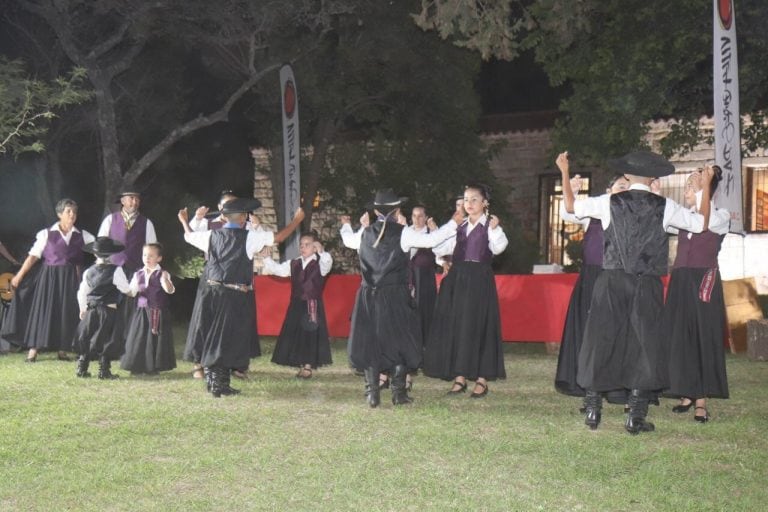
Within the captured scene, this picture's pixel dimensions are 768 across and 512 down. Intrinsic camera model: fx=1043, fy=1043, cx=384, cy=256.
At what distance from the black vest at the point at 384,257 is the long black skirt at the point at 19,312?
18.3ft

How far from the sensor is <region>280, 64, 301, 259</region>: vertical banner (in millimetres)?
14711

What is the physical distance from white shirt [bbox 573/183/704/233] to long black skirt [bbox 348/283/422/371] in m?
1.87

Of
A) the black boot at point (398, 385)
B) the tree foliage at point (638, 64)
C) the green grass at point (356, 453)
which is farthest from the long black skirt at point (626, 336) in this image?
the tree foliage at point (638, 64)

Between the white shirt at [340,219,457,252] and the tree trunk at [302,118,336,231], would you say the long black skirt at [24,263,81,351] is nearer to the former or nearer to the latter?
the white shirt at [340,219,457,252]

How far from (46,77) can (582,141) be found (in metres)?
12.1

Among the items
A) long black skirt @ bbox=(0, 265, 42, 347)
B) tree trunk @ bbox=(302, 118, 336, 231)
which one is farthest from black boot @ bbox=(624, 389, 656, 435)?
tree trunk @ bbox=(302, 118, 336, 231)

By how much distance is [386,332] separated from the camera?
8.60 metres

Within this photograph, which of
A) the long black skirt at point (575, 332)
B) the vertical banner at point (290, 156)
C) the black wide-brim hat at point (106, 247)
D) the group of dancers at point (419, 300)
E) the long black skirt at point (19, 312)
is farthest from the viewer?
the vertical banner at point (290, 156)

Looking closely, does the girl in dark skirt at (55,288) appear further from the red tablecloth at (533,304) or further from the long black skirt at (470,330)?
the long black skirt at (470,330)

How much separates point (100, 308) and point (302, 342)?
208 cm

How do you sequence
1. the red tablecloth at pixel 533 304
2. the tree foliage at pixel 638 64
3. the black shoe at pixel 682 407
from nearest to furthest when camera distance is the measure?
the black shoe at pixel 682 407 → the red tablecloth at pixel 533 304 → the tree foliage at pixel 638 64

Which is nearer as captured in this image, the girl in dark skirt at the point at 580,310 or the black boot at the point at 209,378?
the girl in dark skirt at the point at 580,310

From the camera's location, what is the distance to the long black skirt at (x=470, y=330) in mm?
9055

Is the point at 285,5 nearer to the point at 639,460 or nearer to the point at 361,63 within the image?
the point at 361,63
